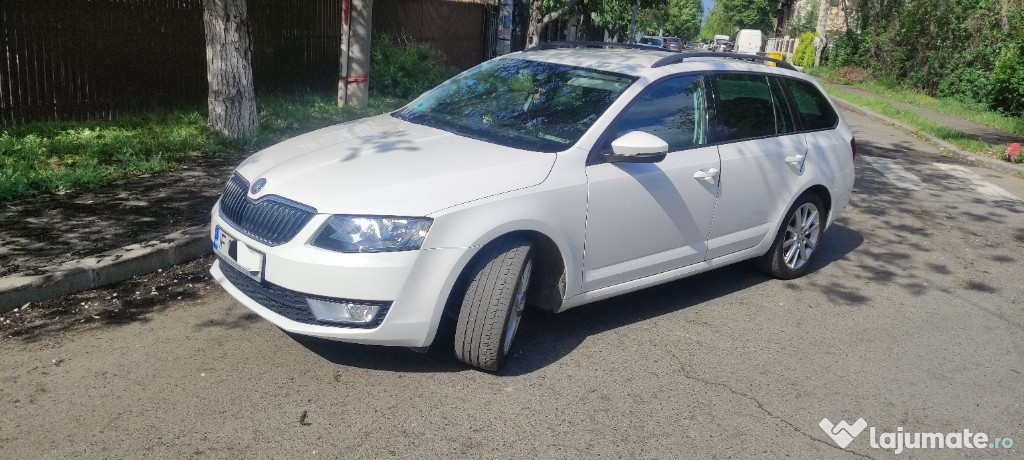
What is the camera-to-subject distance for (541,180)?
14.6 feet

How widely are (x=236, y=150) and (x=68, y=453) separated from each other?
6.27 m

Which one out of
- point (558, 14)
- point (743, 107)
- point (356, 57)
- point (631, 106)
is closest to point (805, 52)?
point (558, 14)

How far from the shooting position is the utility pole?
1284 cm

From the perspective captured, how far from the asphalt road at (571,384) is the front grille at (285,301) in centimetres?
33

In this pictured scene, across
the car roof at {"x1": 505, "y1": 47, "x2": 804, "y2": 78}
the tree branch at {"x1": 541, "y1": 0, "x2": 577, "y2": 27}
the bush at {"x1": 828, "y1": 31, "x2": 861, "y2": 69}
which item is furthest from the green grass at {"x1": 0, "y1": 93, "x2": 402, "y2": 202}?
the bush at {"x1": 828, "y1": 31, "x2": 861, "y2": 69}

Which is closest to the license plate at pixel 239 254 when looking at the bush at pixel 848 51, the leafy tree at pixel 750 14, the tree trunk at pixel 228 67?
the tree trunk at pixel 228 67

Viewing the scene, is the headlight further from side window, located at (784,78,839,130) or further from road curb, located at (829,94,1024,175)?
road curb, located at (829,94,1024,175)

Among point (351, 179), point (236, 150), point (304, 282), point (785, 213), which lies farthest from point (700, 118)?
point (236, 150)

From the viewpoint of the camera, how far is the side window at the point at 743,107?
5.61 meters

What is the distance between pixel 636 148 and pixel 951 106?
2145 centimetres

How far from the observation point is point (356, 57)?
42.6 ft

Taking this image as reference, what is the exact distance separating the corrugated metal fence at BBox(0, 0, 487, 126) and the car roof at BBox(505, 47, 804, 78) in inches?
245

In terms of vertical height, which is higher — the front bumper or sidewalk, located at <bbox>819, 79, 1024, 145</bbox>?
the front bumper

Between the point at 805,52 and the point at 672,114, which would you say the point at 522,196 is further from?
the point at 805,52
